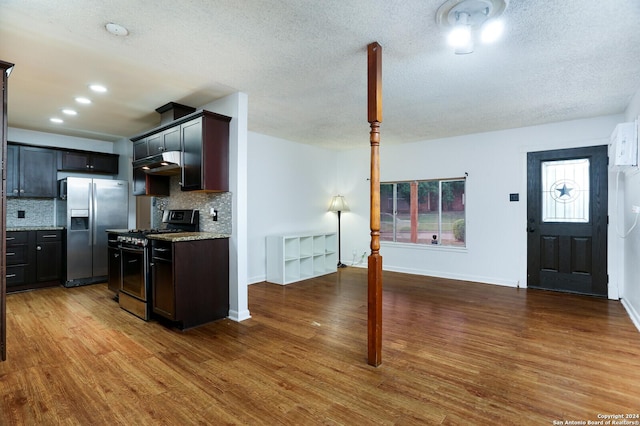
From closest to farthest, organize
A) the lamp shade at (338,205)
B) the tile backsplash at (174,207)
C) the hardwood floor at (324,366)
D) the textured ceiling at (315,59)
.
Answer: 1. the hardwood floor at (324,366)
2. the textured ceiling at (315,59)
3. the tile backsplash at (174,207)
4. the lamp shade at (338,205)

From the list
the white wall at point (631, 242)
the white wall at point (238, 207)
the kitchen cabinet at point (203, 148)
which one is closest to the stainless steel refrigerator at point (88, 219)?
the kitchen cabinet at point (203, 148)

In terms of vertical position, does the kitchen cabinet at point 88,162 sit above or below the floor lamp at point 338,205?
above

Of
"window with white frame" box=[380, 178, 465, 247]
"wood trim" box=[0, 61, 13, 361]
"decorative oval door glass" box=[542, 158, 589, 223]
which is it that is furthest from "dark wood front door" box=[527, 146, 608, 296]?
"wood trim" box=[0, 61, 13, 361]

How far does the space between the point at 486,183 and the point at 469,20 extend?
Answer: 150 inches

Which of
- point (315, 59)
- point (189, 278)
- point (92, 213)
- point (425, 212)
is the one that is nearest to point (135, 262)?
point (189, 278)

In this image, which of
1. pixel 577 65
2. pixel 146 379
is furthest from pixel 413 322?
pixel 577 65

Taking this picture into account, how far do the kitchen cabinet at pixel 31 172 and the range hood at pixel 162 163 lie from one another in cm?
197

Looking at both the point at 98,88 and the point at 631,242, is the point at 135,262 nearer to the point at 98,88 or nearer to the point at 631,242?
the point at 98,88

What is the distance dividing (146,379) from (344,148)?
18.0 ft

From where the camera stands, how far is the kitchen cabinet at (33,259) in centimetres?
486

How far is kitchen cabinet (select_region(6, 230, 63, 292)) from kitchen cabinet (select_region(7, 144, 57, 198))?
2.32ft

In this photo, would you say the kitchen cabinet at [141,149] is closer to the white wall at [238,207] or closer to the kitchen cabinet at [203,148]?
the kitchen cabinet at [203,148]

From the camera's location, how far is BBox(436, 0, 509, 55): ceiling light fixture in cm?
A: 209

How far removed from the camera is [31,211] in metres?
5.56
